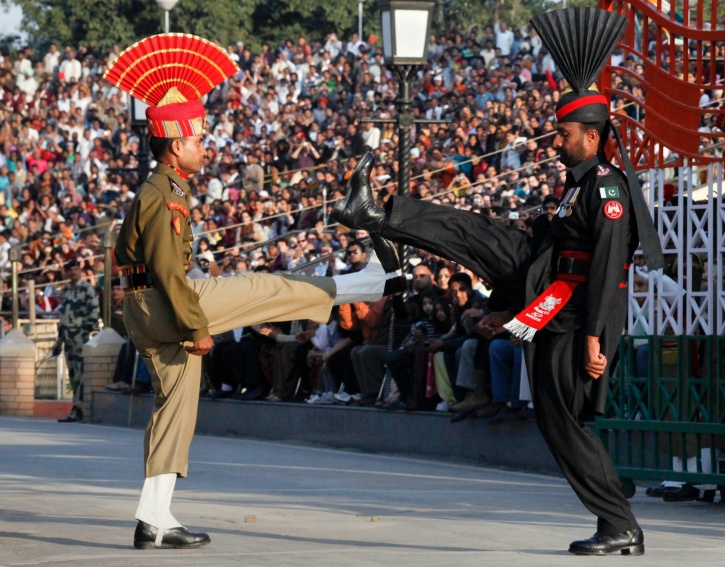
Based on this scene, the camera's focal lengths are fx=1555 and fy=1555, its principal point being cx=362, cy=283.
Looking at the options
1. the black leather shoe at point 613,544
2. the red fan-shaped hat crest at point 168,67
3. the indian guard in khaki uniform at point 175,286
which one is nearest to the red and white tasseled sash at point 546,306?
the black leather shoe at point 613,544

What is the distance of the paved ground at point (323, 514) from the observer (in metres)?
7.38

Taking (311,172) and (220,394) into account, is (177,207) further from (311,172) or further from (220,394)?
(311,172)

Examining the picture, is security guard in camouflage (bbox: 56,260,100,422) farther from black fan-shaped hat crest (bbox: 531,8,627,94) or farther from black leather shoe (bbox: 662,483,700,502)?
black fan-shaped hat crest (bbox: 531,8,627,94)

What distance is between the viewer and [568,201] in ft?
24.1

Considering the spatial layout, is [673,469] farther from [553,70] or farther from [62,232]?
[62,232]

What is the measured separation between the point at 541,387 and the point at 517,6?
4659 cm

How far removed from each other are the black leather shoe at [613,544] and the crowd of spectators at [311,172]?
5426mm

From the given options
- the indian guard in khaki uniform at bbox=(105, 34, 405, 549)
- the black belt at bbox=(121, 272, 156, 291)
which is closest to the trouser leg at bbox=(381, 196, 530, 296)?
the indian guard in khaki uniform at bbox=(105, 34, 405, 549)

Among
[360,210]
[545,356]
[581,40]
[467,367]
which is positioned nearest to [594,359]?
[545,356]

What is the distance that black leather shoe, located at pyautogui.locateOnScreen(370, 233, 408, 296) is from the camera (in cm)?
Answer: 833

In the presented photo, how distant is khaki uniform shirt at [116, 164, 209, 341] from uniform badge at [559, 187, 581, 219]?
1.85 metres

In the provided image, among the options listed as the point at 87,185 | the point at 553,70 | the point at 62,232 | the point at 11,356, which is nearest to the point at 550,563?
the point at 11,356

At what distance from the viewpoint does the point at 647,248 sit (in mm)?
7270

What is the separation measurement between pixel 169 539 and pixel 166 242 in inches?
58.2
